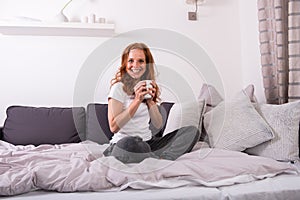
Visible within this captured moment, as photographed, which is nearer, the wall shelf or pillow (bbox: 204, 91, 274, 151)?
pillow (bbox: 204, 91, 274, 151)

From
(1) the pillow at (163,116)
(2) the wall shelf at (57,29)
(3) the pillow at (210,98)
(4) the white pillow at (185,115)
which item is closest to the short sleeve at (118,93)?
(1) the pillow at (163,116)

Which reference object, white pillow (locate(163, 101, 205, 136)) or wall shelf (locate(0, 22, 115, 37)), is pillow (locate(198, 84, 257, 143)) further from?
wall shelf (locate(0, 22, 115, 37))

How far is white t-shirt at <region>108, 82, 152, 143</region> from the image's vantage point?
5.10ft

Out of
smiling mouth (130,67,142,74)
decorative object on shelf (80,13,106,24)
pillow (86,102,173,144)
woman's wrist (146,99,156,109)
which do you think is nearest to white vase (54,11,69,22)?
decorative object on shelf (80,13,106,24)

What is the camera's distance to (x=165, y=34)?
2.65m

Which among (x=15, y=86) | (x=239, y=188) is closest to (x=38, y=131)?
(x=15, y=86)

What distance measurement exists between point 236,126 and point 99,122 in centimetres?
92

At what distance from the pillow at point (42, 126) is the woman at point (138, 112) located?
66cm

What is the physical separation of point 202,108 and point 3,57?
1473 mm

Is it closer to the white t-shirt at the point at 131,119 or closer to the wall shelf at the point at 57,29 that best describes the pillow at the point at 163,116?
the white t-shirt at the point at 131,119

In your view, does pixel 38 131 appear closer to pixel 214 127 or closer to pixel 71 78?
pixel 71 78

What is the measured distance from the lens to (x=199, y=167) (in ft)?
4.29

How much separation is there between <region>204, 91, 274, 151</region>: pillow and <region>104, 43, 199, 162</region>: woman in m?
0.18

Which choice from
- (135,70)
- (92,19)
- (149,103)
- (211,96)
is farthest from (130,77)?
(92,19)
